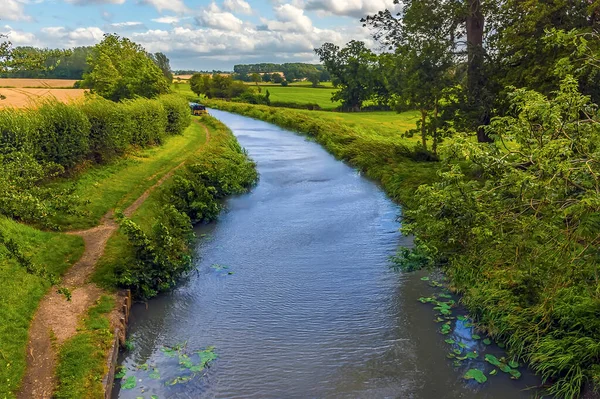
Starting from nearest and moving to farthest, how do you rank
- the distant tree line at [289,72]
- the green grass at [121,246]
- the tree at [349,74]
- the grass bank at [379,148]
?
1. the green grass at [121,246]
2. the grass bank at [379,148]
3. the tree at [349,74]
4. the distant tree line at [289,72]

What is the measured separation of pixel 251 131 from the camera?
51531 mm

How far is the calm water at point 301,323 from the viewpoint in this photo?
9102 mm

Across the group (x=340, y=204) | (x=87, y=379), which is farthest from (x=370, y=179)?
(x=87, y=379)

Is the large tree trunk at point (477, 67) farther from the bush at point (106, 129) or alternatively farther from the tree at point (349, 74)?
the tree at point (349, 74)

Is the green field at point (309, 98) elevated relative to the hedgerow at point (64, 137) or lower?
elevated

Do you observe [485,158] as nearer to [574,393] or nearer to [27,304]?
[574,393]

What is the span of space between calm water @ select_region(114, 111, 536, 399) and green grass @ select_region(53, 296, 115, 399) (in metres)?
0.70

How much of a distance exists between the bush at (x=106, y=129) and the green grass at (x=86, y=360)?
12794 millimetres

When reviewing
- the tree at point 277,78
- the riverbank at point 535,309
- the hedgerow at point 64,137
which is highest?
the tree at point 277,78

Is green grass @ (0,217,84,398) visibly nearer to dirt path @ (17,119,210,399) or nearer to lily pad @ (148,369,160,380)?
dirt path @ (17,119,210,399)

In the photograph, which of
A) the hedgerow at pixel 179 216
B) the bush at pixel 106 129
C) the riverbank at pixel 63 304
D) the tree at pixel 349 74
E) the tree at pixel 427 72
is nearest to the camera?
the riverbank at pixel 63 304

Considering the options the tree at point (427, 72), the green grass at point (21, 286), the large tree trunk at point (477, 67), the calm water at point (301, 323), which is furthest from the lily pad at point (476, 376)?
the tree at point (427, 72)

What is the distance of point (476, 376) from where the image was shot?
920cm

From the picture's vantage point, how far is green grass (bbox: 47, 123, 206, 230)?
50.1 feet
